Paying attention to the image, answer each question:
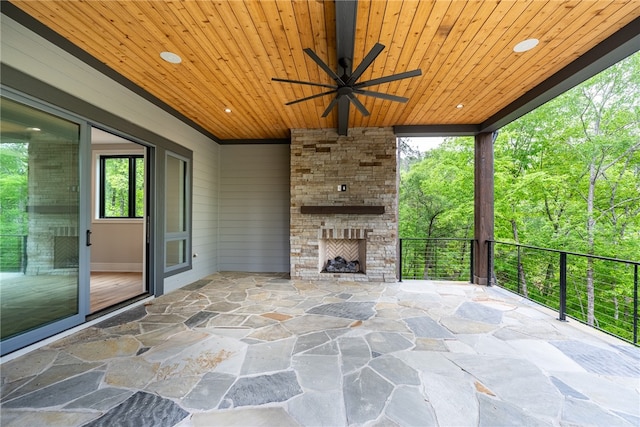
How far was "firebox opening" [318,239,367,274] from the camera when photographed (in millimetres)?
5398

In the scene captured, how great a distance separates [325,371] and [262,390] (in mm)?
517

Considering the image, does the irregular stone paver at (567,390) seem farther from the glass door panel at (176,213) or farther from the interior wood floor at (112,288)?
the glass door panel at (176,213)

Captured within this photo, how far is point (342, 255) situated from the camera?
18.6 ft

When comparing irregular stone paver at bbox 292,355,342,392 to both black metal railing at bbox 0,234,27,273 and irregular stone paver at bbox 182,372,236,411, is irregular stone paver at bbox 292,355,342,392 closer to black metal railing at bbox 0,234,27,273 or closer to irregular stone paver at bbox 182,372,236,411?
irregular stone paver at bbox 182,372,236,411

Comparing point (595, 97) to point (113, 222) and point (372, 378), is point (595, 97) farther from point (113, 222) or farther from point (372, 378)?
point (113, 222)

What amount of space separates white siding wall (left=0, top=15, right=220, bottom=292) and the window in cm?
187

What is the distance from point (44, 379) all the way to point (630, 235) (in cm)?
1088

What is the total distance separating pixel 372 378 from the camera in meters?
1.99

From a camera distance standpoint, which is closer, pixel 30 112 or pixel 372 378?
pixel 372 378

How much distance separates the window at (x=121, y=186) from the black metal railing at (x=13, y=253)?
3.87 meters

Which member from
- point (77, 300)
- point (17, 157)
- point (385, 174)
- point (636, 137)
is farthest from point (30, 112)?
point (636, 137)

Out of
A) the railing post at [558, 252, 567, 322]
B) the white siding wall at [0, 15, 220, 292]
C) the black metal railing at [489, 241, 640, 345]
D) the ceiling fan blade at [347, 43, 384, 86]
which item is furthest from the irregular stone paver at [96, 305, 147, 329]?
the black metal railing at [489, 241, 640, 345]

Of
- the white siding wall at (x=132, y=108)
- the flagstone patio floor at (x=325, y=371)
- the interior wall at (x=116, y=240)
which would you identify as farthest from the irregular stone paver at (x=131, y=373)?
the interior wall at (x=116, y=240)

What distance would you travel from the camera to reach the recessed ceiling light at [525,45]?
2.57 m
